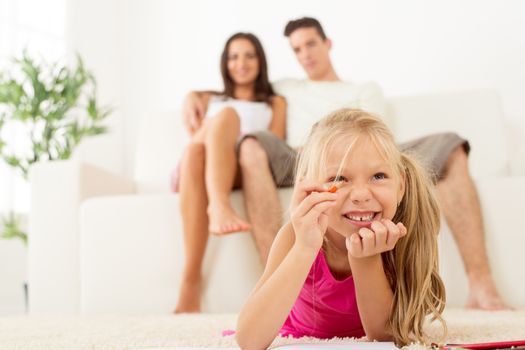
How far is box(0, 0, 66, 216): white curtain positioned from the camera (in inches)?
118

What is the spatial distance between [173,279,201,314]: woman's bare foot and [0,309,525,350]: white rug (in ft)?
0.40

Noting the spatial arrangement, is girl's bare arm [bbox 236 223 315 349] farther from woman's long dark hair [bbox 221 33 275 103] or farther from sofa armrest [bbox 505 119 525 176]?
sofa armrest [bbox 505 119 525 176]

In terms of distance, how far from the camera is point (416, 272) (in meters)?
0.89

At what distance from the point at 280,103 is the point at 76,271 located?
0.91 m

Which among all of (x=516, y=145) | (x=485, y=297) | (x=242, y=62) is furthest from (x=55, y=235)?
(x=516, y=145)

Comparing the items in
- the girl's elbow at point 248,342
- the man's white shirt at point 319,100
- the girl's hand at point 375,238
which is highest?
the man's white shirt at point 319,100

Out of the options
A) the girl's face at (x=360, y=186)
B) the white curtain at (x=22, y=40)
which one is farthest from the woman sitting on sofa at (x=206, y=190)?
the white curtain at (x=22, y=40)

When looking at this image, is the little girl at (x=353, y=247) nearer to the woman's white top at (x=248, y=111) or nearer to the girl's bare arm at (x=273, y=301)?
the girl's bare arm at (x=273, y=301)

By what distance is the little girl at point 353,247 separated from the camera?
769mm

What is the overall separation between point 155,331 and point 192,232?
1.70 feet

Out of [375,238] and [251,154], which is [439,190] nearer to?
[251,154]

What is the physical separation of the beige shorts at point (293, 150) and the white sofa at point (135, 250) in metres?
0.06

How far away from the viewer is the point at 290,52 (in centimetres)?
308

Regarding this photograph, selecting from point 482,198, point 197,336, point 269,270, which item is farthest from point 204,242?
point 269,270
